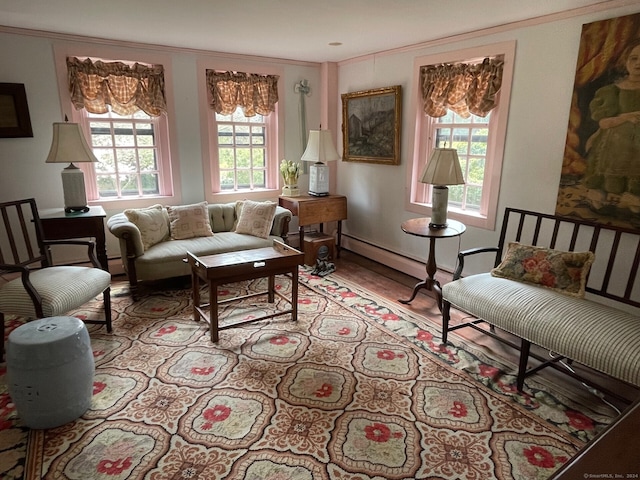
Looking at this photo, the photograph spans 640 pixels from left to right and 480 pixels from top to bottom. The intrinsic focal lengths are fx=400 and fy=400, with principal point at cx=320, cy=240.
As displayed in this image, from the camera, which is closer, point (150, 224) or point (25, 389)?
point (25, 389)

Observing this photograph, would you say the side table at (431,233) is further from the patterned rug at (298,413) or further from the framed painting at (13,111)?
the framed painting at (13,111)

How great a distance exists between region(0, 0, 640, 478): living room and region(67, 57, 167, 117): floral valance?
0.29 ft

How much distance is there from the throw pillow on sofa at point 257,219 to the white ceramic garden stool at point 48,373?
2168 mm

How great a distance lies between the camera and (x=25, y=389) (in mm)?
1884

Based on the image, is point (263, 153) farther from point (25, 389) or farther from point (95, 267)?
point (25, 389)

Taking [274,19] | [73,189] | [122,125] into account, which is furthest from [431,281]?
[122,125]

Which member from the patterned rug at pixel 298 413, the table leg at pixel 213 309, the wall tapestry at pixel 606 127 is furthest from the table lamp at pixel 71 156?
the wall tapestry at pixel 606 127

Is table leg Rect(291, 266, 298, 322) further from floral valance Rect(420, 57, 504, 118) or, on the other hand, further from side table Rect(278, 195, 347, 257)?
floral valance Rect(420, 57, 504, 118)

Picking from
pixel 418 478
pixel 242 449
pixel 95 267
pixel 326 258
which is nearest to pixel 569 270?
pixel 418 478

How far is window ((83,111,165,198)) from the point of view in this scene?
4004mm

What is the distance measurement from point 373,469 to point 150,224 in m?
2.87

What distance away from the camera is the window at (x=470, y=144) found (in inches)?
129

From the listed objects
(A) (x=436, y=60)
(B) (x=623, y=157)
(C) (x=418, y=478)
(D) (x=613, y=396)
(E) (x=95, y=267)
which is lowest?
(C) (x=418, y=478)

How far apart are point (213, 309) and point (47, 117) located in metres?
2.55
